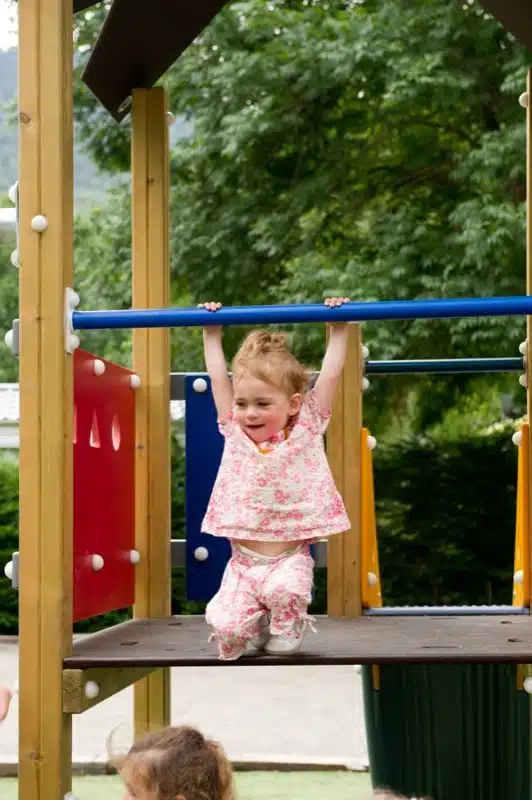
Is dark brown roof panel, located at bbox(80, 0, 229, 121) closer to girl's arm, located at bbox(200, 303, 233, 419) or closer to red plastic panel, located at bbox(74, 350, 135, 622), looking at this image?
red plastic panel, located at bbox(74, 350, 135, 622)

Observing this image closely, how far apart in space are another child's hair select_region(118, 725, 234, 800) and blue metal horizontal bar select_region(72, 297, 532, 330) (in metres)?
1.24

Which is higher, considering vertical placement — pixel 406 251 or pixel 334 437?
pixel 406 251

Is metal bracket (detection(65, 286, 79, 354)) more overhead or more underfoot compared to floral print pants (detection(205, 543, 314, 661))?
more overhead

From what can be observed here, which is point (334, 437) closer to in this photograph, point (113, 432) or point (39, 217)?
point (113, 432)

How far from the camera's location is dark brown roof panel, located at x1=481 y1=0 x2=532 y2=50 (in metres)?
4.78

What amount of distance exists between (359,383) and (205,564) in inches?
33.3

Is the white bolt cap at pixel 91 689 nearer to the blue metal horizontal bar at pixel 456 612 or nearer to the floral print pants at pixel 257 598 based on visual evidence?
the floral print pants at pixel 257 598

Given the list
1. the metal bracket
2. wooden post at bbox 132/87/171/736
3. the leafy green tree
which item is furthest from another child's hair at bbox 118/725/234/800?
the leafy green tree

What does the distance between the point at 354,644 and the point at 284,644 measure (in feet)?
0.78

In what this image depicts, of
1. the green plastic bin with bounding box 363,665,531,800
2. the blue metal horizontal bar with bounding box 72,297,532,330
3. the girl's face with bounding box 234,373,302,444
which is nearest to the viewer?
the blue metal horizontal bar with bounding box 72,297,532,330

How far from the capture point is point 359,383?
444cm

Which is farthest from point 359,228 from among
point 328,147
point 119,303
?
point 119,303

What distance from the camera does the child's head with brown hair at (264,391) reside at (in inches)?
146

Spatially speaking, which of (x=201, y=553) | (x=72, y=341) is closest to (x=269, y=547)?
(x=72, y=341)
